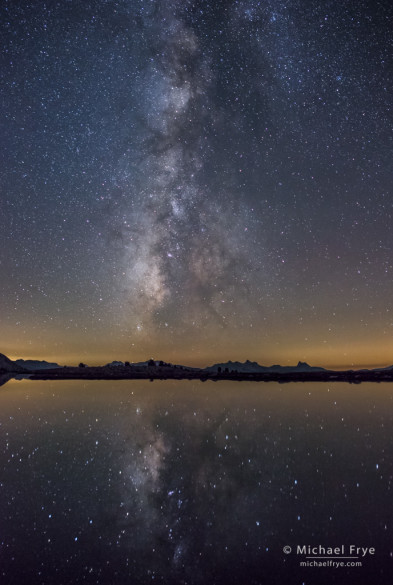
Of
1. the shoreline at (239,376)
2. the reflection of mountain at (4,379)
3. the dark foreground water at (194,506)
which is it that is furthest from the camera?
the shoreline at (239,376)

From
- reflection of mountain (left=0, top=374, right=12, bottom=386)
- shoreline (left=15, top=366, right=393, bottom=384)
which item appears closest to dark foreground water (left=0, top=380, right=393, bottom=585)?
reflection of mountain (left=0, top=374, right=12, bottom=386)

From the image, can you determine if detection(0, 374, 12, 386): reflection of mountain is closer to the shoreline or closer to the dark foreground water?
the shoreline

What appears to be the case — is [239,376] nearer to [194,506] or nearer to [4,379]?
[4,379]

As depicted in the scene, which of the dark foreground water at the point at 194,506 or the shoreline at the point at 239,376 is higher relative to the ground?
the shoreline at the point at 239,376

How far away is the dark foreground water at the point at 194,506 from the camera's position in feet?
17.2

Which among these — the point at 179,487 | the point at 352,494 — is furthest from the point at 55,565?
the point at 352,494

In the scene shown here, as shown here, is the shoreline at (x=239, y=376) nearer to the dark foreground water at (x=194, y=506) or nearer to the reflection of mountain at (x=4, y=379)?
the reflection of mountain at (x=4, y=379)

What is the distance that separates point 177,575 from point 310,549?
235 centimetres

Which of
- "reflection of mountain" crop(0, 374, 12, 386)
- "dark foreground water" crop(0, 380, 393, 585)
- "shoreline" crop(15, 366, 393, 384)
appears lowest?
"dark foreground water" crop(0, 380, 393, 585)

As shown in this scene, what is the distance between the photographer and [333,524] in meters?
6.45

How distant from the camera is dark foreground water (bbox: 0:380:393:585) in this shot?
5.24m

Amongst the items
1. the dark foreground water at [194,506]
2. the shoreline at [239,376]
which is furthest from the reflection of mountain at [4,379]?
the dark foreground water at [194,506]

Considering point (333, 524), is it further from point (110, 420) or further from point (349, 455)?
point (110, 420)

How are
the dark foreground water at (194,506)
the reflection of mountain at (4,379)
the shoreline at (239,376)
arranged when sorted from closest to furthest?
the dark foreground water at (194,506)
the reflection of mountain at (4,379)
the shoreline at (239,376)
